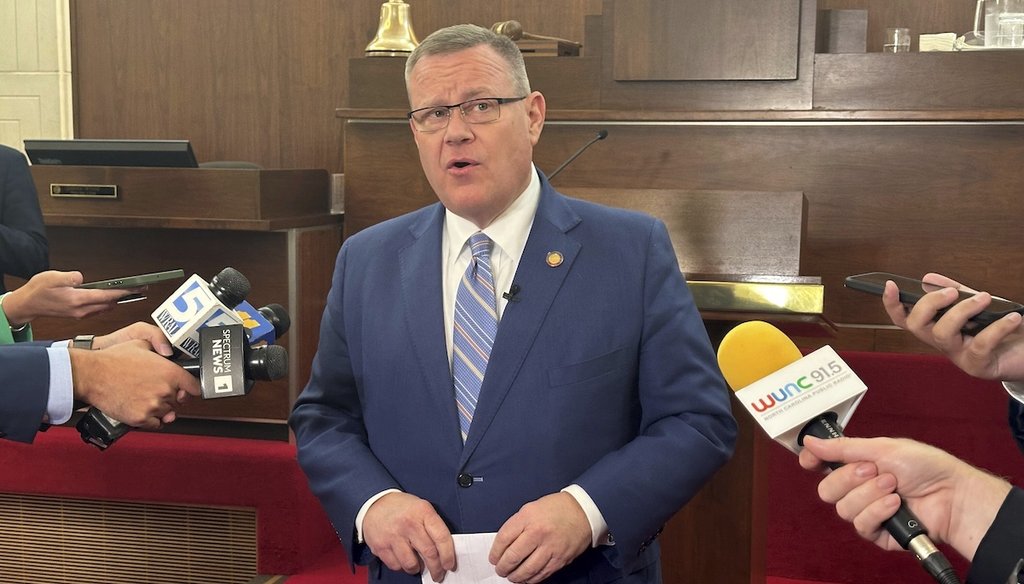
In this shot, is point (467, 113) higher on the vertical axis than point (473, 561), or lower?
higher

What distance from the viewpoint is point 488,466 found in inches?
68.6

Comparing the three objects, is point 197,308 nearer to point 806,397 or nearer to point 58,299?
point 58,299

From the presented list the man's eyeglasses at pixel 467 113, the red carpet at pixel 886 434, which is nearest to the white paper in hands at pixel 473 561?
the man's eyeglasses at pixel 467 113

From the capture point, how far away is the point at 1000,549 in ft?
3.85

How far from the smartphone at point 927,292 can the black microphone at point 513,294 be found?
53 cm

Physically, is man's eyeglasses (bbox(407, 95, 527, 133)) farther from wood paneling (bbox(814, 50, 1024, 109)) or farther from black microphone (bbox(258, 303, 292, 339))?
wood paneling (bbox(814, 50, 1024, 109))

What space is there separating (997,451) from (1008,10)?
1677 mm

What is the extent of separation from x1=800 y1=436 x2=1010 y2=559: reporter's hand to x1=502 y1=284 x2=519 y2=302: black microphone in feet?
2.24

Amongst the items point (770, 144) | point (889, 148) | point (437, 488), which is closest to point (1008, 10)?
point (889, 148)

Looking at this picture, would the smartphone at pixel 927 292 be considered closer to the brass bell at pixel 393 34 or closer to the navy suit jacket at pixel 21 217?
the navy suit jacket at pixel 21 217

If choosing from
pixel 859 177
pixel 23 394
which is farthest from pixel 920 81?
pixel 23 394

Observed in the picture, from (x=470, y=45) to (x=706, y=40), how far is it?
2.06 meters

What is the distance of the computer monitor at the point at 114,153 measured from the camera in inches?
145

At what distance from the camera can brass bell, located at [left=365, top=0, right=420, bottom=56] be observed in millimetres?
4172
